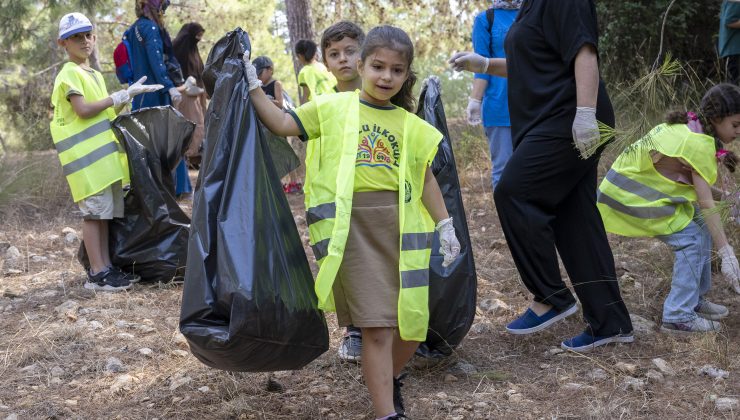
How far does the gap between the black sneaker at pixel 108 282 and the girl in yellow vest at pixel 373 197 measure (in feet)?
7.54

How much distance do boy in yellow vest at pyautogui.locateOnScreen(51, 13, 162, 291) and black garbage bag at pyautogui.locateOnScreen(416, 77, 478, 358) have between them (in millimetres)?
2012

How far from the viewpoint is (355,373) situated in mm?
3402

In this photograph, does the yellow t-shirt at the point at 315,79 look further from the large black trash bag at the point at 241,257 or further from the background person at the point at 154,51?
the large black trash bag at the point at 241,257

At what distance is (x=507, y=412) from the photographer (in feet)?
9.91

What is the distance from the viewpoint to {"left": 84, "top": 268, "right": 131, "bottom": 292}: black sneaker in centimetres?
471

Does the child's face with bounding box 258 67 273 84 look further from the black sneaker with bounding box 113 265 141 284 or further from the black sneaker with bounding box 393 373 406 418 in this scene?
the black sneaker with bounding box 393 373 406 418

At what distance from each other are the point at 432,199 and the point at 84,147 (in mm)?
2468

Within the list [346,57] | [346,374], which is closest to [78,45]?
[346,57]

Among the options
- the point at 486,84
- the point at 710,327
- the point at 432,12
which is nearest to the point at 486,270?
the point at 486,84

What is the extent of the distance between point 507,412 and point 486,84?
242cm

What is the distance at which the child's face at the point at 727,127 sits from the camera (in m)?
3.66

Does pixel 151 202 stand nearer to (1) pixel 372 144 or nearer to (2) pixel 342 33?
(2) pixel 342 33

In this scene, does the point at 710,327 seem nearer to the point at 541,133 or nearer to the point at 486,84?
the point at 541,133

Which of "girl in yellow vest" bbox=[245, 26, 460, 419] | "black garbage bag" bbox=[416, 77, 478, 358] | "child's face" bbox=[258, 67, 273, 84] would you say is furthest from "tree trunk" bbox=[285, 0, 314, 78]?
"girl in yellow vest" bbox=[245, 26, 460, 419]
